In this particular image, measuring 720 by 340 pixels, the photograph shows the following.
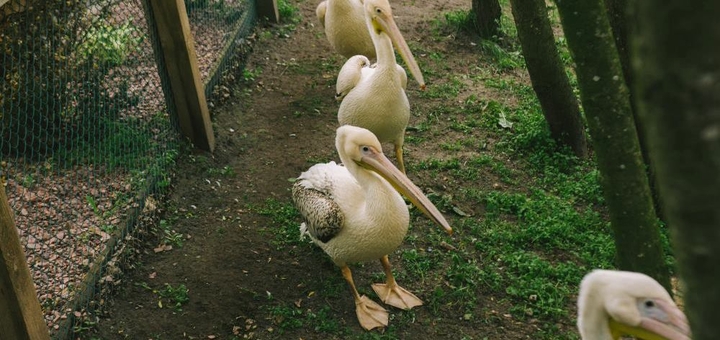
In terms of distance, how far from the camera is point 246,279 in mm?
4633

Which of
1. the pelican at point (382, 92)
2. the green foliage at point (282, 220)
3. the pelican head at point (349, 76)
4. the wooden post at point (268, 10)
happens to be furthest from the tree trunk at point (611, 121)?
the wooden post at point (268, 10)

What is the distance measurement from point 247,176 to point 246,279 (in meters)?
1.22

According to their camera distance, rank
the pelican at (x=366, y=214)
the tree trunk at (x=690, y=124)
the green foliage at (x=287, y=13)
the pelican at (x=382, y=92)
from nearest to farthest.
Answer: the tree trunk at (x=690, y=124)
the pelican at (x=366, y=214)
the pelican at (x=382, y=92)
the green foliage at (x=287, y=13)

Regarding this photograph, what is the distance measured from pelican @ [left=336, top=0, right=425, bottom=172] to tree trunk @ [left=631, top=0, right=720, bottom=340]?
402 centimetres

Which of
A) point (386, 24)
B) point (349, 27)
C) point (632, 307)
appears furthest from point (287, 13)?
point (632, 307)

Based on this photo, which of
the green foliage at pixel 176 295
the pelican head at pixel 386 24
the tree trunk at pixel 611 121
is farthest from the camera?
the pelican head at pixel 386 24

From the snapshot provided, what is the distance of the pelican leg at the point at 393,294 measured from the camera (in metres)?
4.33

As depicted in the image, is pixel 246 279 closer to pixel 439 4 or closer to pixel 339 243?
pixel 339 243

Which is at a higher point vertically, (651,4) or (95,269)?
(651,4)

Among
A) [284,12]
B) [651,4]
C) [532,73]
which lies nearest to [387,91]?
[532,73]

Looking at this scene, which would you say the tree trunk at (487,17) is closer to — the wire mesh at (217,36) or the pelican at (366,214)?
the wire mesh at (217,36)

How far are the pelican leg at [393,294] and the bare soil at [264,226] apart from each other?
5 centimetres

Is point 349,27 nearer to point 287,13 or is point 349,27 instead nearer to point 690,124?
point 287,13

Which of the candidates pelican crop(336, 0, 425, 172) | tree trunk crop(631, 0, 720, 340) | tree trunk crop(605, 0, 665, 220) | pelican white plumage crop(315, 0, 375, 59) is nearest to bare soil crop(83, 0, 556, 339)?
pelican white plumage crop(315, 0, 375, 59)
